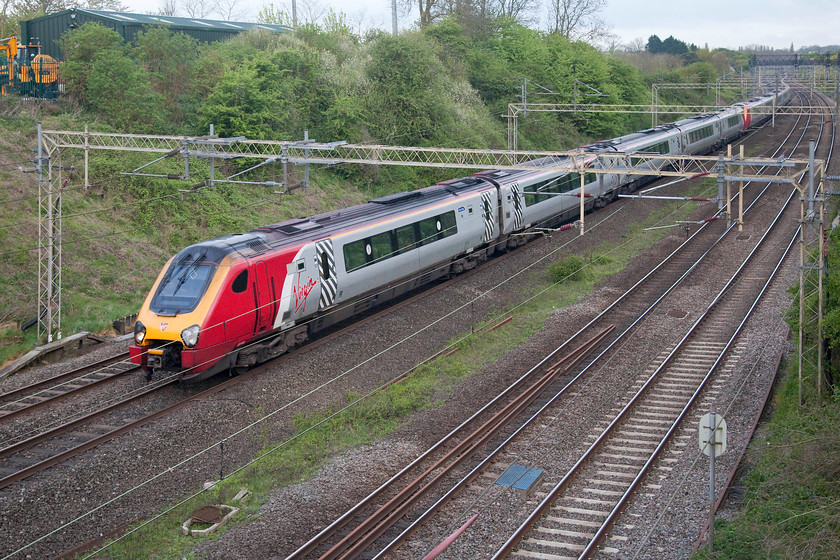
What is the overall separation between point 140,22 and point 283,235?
2479cm

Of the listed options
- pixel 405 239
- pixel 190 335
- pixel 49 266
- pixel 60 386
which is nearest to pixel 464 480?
pixel 190 335

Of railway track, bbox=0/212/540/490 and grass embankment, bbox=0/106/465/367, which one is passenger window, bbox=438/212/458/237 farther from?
grass embankment, bbox=0/106/465/367

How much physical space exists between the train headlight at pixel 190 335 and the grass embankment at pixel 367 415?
2678mm

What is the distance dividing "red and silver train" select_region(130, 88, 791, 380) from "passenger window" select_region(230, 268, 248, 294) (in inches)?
0.8

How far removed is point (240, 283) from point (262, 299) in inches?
31.2

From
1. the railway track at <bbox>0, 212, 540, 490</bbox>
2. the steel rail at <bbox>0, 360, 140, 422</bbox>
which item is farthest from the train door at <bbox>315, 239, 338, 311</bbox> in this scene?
the steel rail at <bbox>0, 360, 140, 422</bbox>

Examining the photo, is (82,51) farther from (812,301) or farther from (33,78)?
(812,301)

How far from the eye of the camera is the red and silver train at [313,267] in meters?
16.4

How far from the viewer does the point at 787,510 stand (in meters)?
10.9

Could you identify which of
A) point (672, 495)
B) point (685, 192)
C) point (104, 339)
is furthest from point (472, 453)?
point (685, 192)

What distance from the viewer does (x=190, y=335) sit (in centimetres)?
1606

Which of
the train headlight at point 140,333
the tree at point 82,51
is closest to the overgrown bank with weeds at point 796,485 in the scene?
the train headlight at point 140,333

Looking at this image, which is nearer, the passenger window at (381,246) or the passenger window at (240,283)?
the passenger window at (240,283)

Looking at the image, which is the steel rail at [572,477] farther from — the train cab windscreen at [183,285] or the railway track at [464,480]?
the train cab windscreen at [183,285]
